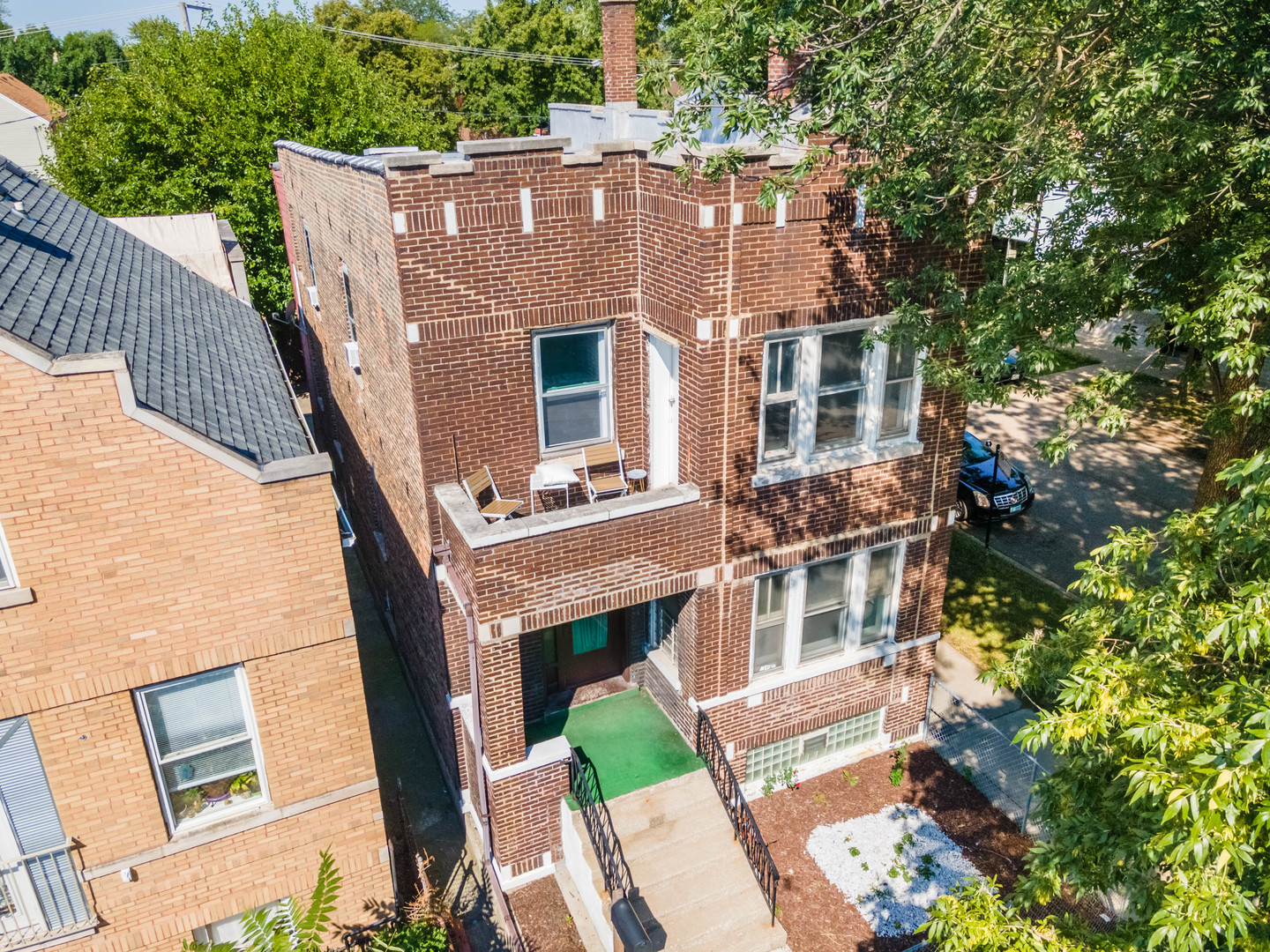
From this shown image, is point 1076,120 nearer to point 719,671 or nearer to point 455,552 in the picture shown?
point 719,671

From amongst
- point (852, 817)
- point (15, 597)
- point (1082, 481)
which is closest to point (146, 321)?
point (15, 597)

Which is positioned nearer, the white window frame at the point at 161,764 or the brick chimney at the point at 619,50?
the white window frame at the point at 161,764

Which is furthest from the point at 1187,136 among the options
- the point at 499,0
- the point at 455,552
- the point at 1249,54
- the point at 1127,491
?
the point at 499,0

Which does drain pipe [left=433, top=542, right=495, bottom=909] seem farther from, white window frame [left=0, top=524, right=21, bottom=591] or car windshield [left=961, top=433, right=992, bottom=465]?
car windshield [left=961, top=433, right=992, bottom=465]

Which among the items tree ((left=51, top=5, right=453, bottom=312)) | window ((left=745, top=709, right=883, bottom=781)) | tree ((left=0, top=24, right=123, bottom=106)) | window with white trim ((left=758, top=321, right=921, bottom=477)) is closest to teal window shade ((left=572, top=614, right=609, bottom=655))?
window ((left=745, top=709, right=883, bottom=781))

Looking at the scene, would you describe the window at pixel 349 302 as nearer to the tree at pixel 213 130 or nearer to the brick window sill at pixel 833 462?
the brick window sill at pixel 833 462

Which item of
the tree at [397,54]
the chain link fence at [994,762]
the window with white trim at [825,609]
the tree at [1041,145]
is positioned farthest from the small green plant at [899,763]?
the tree at [397,54]

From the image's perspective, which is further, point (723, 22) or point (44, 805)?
point (723, 22)
